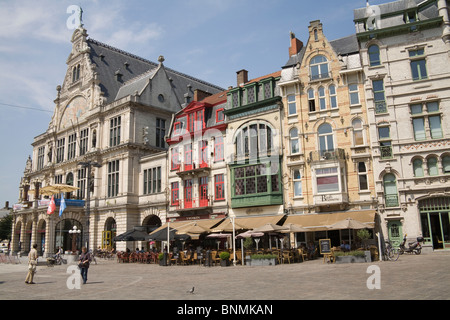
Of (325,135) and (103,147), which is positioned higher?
(103,147)

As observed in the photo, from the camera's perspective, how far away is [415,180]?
2542cm

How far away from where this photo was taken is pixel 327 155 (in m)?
27.7

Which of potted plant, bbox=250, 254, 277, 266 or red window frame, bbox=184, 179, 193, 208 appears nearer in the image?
potted plant, bbox=250, 254, 277, 266

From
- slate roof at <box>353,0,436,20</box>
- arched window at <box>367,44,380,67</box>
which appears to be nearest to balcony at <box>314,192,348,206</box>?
arched window at <box>367,44,380,67</box>

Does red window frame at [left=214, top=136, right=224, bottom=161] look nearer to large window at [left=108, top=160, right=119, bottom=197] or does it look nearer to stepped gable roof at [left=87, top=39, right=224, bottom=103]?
large window at [left=108, top=160, right=119, bottom=197]

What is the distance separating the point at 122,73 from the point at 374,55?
Result: 33.4 metres

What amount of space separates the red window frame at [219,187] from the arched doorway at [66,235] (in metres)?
20.8

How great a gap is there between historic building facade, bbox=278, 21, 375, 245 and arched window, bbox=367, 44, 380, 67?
36.1 inches

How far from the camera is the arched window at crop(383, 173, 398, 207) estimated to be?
25891 mm

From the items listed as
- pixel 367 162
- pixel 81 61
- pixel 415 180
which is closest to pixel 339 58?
pixel 367 162

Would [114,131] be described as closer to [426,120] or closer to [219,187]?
[219,187]

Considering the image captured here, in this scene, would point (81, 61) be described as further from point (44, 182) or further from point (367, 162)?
point (367, 162)

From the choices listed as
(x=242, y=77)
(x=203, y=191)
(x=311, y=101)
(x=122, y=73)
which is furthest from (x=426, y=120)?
(x=122, y=73)
